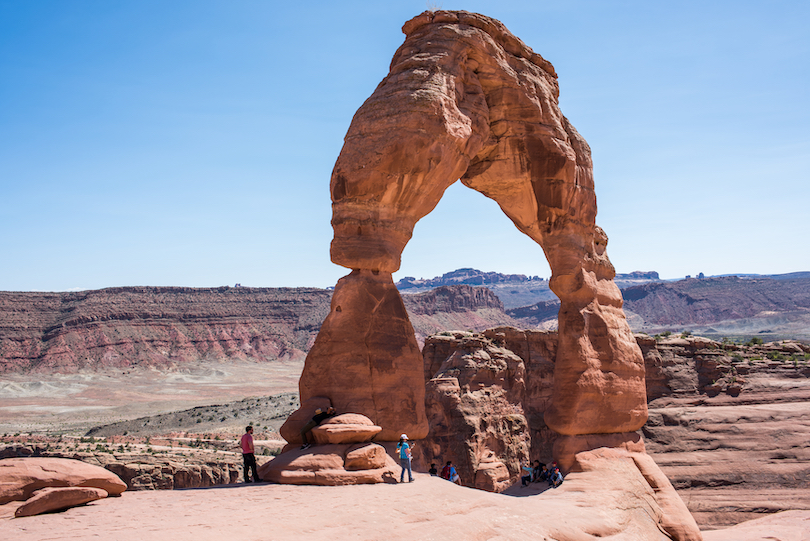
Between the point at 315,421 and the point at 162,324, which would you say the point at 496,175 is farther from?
the point at 162,324

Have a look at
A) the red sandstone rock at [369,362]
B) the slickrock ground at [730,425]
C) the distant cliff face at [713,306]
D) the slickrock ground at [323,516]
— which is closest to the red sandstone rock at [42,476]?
the slickrock ground at [323,516]

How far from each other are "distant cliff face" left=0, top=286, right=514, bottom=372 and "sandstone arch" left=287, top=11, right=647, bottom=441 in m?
85.8

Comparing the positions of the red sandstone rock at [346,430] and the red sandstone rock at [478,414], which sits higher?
the red sandstone rock at [346,430]

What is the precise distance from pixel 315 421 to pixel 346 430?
2.42 feet

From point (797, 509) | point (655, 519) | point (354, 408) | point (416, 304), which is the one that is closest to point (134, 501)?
point (354, 408)

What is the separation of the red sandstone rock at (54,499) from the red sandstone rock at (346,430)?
12.9 ft

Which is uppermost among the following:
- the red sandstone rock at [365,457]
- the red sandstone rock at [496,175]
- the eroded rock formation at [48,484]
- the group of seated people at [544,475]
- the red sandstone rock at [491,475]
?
the red sandstone rock at [496,175]

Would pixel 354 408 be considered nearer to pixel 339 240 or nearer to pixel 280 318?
pixel 339 240

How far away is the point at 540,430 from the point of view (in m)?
28.2

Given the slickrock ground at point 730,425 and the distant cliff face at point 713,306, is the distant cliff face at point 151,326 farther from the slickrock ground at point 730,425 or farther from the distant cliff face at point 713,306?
the slickrock ground at point 730,425

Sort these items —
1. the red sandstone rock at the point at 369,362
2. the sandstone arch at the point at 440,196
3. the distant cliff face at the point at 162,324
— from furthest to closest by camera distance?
the distant cliff face at the point at 162,324 < the sandstone arch at the point at 440,196 < the red sandstone rock at the point at 369,362

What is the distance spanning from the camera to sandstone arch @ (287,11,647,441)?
44.6 ft

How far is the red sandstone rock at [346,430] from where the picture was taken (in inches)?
467

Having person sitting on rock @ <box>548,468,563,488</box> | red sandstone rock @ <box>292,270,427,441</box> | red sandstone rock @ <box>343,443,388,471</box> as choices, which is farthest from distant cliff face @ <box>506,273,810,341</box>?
red sandstone rock @ <box>343,443,388,471</box>
